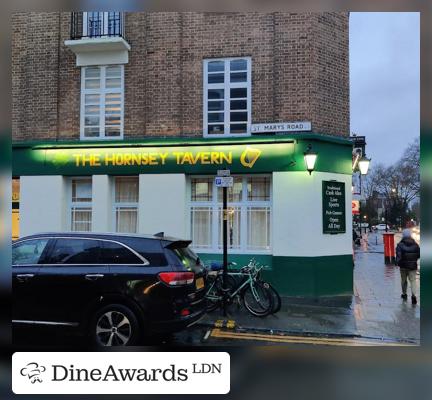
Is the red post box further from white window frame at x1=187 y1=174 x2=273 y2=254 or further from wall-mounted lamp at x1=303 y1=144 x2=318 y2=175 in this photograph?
wall-mounted lamp at x1=303 y1=144 x2=318 y2=175

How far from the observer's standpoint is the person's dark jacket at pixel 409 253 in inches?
351

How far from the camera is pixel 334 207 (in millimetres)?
9969

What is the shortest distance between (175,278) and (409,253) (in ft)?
19.2

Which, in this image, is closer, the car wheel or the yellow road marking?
the car wheel

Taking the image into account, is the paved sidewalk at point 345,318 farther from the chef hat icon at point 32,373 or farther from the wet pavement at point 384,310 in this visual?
the chef hat icon at point 32,373

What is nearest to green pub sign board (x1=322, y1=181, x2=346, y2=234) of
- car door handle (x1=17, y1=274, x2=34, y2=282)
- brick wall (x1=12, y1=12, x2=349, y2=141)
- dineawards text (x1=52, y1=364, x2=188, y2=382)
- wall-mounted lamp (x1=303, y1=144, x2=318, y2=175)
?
wall-mounted lamp (x1=303, y1=144, x2=318, y2=175)

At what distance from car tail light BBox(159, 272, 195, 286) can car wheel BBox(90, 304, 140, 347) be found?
66cm

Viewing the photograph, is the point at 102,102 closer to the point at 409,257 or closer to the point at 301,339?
the point at 301,339

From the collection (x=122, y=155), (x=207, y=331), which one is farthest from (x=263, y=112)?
(x=207, y=331)

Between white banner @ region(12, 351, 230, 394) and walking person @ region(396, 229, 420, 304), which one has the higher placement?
walking person @ region(396, 229, 420, 304)

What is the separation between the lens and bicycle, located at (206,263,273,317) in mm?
7941

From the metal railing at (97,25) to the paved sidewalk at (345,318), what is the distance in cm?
766

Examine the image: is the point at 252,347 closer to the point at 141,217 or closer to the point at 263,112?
the point at 141,217

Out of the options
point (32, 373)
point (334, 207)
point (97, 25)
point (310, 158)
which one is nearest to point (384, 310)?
point (334, 207)
